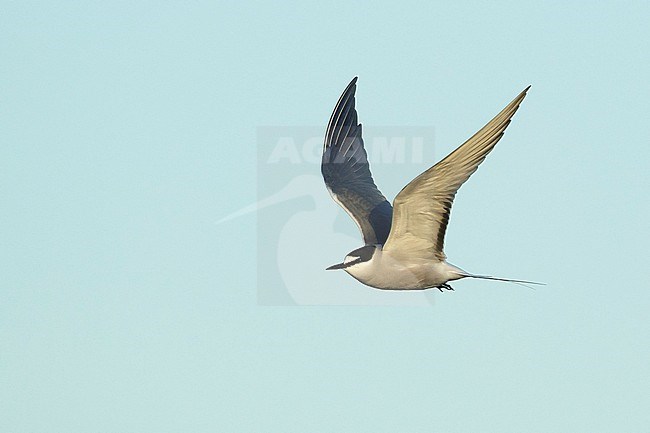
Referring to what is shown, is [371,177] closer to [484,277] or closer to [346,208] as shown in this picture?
[346,208]

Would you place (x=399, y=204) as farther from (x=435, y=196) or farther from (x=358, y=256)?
(x=358, y=256)

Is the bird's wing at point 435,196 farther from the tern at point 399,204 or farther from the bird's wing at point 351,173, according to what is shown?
the bird's wing at point 351,173

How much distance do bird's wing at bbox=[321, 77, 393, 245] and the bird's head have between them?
4.53 ft

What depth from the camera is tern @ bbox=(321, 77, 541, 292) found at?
14750 mm

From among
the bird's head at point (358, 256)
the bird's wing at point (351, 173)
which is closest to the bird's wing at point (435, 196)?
the bird's head at point (358, 256)

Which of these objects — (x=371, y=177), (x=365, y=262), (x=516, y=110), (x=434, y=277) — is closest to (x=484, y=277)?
(x=434, y=277)

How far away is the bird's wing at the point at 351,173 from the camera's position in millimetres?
19781

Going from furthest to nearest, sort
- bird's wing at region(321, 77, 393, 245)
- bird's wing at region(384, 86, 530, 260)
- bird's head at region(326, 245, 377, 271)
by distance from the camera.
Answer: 1. bird's wing at region(321, 77, 393, 245)
2. bird's head at region(326, 245, 377, 271)
3. bird's wing at region(384, 86, 530, 260)

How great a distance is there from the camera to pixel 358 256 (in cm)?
1759

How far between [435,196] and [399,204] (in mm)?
557

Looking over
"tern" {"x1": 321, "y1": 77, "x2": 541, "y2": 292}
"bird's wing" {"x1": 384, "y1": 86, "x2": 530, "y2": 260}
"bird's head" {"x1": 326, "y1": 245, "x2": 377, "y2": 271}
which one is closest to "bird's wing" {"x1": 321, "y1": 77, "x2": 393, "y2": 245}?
"tern" {"x1": 321, "y1": 77, "x2": 541, "y2": 292}

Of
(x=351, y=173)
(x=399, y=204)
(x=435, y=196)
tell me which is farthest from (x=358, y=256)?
(x=351, y=173)

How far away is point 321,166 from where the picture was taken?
21453mm

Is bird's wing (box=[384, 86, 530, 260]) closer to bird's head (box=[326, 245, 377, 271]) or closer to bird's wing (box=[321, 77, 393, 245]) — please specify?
bird's head (box=[326, 245, 377, 271])
